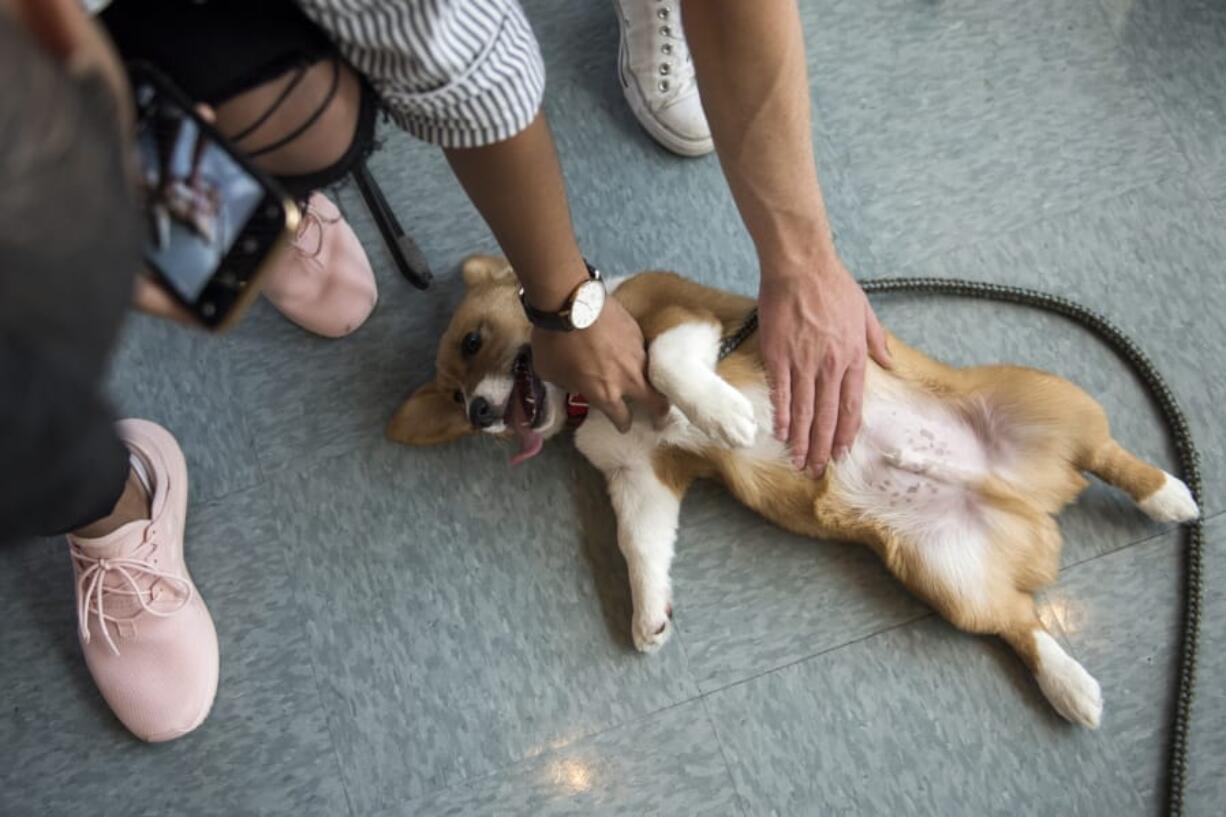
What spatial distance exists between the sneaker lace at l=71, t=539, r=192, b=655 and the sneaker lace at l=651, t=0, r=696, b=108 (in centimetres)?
122

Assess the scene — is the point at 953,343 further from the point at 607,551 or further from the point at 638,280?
the point at 607,551

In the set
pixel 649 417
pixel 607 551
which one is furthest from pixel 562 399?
pixel 607 551

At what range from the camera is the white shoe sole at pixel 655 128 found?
177 centimetres

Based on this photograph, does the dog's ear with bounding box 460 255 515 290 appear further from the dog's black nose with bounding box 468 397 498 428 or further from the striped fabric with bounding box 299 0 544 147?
the striped fabric with bounding box 299 0 544 147

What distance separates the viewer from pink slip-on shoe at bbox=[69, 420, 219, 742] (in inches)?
62.0

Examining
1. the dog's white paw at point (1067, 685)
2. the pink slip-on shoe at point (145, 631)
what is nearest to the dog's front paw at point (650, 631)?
the dog's white paw at point (1067, 685)

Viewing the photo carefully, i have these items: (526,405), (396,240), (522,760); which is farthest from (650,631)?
(396,240)

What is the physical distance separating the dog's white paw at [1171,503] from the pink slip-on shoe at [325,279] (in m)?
1.39

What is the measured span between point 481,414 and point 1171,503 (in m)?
1.12

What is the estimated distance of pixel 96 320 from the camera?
53cm

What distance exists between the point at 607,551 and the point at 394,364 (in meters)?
0.54

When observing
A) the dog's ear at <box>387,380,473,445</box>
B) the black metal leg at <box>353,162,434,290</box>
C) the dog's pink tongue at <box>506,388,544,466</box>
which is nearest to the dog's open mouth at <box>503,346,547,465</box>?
the dog's pink tongue at <box>506,388,544,466</box>

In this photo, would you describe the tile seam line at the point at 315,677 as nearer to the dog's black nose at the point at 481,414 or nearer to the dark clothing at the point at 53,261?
the dog's black nose at the point at 481,414

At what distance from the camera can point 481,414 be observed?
1570mm
